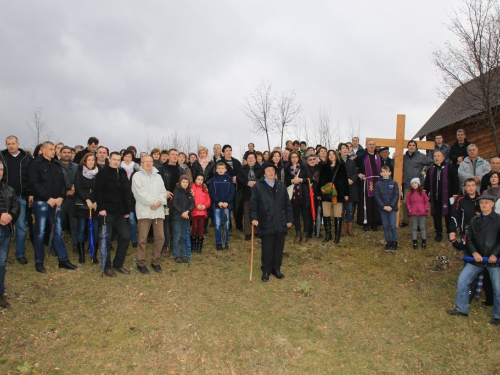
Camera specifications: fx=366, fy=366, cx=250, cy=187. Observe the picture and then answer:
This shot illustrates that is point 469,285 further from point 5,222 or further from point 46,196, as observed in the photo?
point 46,196

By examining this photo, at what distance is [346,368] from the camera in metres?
4.70

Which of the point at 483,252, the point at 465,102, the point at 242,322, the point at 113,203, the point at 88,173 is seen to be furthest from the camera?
the point at 465,102

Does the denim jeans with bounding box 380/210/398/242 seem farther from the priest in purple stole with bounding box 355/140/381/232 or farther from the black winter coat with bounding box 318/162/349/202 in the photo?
the priest in purple stole with bounding box 355/140/381/232

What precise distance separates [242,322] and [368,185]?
591 centimetres

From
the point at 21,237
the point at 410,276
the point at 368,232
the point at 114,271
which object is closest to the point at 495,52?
the point at 368,232

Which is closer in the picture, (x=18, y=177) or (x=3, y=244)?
(x=3, y=244)

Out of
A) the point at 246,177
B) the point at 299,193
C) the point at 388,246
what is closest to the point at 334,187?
the point at 299,193

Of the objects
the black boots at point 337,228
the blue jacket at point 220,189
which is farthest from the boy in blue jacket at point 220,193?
the black boots at point 337,228

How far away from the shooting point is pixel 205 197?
839cm

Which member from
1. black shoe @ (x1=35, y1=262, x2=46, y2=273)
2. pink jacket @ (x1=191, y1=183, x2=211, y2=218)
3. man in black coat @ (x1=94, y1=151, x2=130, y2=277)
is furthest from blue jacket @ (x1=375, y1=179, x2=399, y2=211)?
black shoe @ (x1=35, y1=262, x2=46, y2=273)

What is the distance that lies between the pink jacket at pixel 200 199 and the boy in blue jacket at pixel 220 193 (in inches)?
9.8

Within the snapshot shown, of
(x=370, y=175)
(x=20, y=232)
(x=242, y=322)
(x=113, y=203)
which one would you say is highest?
(x=370, y=175)

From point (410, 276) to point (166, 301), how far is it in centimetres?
480

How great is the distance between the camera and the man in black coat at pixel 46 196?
656 cm
